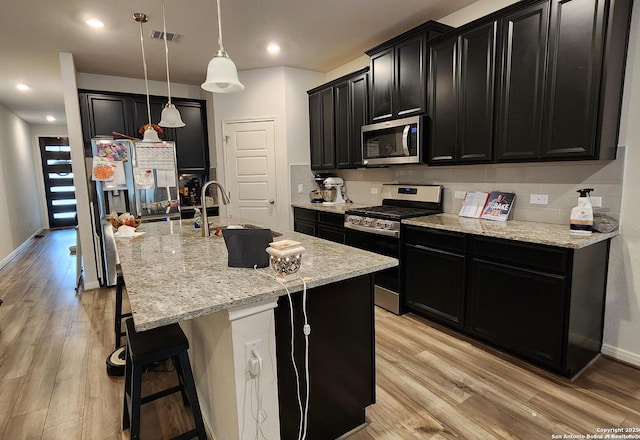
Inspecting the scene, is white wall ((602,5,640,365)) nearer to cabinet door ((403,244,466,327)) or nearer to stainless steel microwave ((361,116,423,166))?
cabinet door ((403,244,466,327))

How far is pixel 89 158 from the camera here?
427 centimetres

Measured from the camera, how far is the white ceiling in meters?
2.80

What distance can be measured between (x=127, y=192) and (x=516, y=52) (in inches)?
164

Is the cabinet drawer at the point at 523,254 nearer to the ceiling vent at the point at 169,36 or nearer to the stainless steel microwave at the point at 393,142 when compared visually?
the stainless steel microwave at the point at 393,142

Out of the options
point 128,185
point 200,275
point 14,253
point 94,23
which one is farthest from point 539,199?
point 14,253

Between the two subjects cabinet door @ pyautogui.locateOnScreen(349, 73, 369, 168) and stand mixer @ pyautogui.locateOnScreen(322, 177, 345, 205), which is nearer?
cabinet door @ pyautogui.locateOnScreen(349, 73, 369, 168)

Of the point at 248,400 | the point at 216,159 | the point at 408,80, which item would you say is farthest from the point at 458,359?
the point at 216,159

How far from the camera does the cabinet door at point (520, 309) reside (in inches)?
81.7

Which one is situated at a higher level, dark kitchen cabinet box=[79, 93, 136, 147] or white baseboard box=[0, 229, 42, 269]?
dark kitchen cabinet box=[79, 93, 136, 147]

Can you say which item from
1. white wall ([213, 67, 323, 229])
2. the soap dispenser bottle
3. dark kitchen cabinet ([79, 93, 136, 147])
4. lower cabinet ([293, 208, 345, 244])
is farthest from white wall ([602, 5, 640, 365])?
dark kitchen cabinet ([79, 93, 136, 147])

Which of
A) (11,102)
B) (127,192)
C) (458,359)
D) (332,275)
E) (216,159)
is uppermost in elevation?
(11,102)

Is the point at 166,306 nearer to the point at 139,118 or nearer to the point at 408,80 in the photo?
the point at 408,80

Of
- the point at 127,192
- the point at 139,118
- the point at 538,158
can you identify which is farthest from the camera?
the point at 139,118

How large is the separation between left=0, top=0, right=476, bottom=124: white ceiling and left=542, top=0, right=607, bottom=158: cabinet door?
100 centimetres
